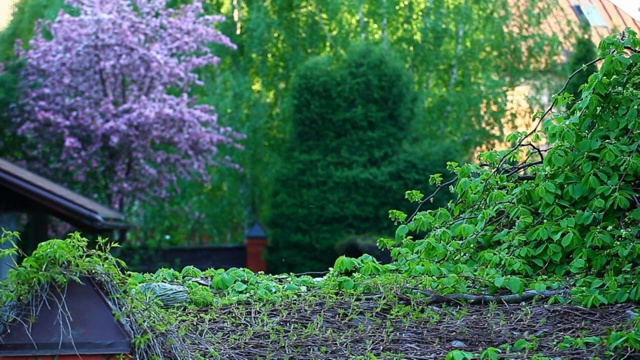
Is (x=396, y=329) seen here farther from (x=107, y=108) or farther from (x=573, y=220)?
(x=107, y=108)

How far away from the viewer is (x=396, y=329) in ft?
16.3

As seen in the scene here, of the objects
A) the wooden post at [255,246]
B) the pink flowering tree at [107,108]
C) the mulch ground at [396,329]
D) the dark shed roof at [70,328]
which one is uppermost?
the pink flowering tree at [107,108]

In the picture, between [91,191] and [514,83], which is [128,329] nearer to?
[91,191]

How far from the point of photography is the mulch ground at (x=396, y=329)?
15.3 ft

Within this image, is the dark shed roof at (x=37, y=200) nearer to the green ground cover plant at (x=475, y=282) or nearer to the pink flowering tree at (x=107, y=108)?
the pink flowering tree at (x=107, y=108)

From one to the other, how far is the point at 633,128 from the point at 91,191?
17811 millimetres

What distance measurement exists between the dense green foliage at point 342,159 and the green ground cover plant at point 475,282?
1480cm

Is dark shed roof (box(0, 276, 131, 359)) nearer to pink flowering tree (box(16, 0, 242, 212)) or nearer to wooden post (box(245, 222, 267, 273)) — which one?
pink flowering tree (box(16, 0, 242, 212))

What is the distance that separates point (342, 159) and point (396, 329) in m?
17.2

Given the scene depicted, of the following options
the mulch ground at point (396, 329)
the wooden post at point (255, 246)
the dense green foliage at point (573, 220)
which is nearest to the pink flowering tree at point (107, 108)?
the wooden post at point (255, 246)

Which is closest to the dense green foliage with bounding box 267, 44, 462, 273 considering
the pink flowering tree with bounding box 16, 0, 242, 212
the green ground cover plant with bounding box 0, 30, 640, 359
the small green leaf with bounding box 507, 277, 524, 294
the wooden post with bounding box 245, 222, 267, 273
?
the wooden post with bounding box 245, 222, 267, 273

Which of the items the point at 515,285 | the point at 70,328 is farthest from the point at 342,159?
the point at 70,328

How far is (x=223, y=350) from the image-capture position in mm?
4664

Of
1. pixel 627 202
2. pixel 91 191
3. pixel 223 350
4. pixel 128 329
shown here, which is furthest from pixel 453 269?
pixel 91 191
